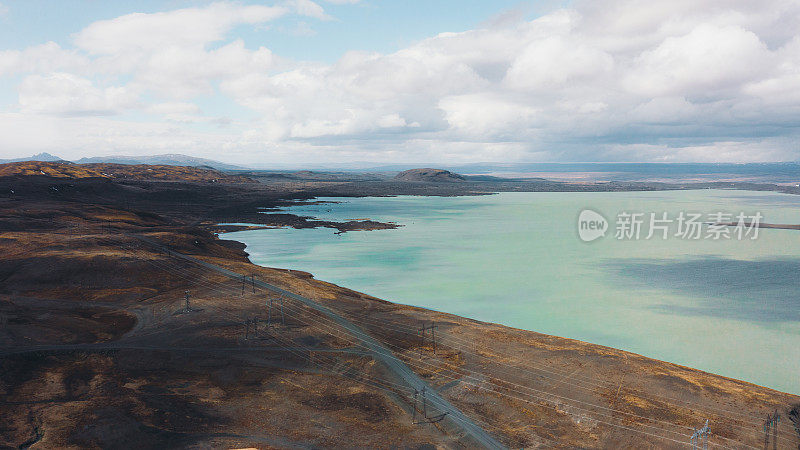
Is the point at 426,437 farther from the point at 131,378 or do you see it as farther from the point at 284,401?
the point at 131,378

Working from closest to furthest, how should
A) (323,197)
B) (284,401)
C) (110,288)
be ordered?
(284,401) → (110,288) → (323,197)

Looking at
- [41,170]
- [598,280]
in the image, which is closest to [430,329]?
[598,280]

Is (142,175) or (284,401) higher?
(142,175)

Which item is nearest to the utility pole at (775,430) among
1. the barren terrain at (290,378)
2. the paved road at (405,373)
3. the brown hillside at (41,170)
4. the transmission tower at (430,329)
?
the barren terrain at (290,378)

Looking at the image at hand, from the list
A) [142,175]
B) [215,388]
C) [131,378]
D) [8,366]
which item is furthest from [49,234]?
[142,175]

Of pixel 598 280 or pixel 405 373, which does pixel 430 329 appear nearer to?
pixel 405 373

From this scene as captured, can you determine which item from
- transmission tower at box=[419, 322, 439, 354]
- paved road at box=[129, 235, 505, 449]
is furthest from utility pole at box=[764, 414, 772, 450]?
transmission tower at box=[419, 322, 439, 354]

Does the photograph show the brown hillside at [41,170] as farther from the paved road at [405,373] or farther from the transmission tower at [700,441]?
the transmission tower at [700,441]

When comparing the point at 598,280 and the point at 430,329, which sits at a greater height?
the point at 430,329
